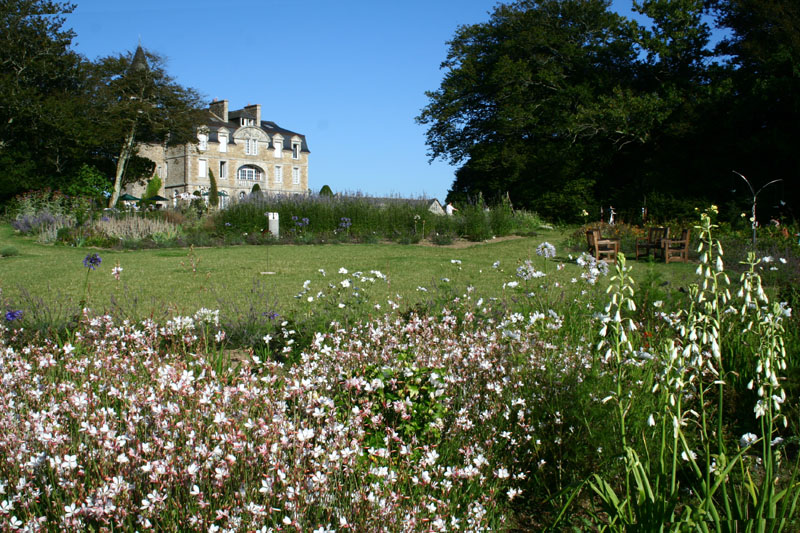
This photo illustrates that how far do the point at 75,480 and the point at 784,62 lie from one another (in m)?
21.7

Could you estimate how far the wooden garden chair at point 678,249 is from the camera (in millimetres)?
11258

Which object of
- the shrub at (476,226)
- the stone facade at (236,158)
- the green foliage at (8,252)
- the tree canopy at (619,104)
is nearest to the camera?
the green foliage at (8,252)

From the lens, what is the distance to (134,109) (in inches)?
1259

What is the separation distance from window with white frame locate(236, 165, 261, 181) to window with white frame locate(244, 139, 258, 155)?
1.29m

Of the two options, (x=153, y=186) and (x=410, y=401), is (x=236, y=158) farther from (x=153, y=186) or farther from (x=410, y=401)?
(x=410, y=401)

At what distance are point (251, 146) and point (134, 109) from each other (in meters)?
20.6

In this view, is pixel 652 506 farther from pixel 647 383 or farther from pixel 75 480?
pixel 75 480

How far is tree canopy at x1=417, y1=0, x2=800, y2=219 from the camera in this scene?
63.3ft

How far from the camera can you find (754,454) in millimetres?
2918

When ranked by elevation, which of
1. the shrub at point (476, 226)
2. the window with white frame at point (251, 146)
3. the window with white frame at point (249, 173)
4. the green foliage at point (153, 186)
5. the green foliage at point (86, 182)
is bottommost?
the shrub at point (476, 226)

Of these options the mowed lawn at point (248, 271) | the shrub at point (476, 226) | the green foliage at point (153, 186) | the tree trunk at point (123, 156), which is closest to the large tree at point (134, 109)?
the tree trunk at point (123, 156)

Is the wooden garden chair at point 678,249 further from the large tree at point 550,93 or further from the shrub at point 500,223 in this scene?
the large tree at point 550,93

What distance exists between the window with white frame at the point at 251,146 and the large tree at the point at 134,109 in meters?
16.4

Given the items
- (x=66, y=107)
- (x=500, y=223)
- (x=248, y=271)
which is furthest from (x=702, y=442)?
(x=66, y=107)
